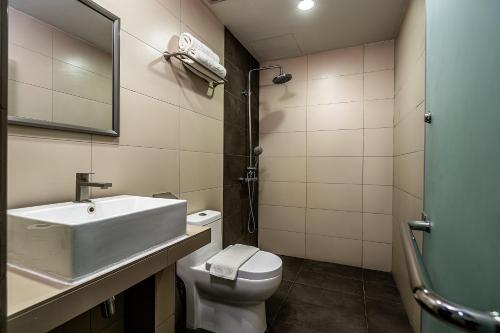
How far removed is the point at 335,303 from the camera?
191 cm

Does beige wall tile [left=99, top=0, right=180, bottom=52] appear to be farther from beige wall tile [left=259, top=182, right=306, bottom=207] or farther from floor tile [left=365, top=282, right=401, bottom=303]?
floor tile [left=365, top=282, right=401, bottom=303]

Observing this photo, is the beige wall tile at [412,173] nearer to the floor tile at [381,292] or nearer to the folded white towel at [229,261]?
the floor tile at [381,292]

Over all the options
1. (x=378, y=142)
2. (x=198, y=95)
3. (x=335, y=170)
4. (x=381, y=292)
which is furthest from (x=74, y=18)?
(x=381, y=292)

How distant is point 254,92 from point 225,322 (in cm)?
221

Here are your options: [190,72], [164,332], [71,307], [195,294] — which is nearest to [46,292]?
[71,307]

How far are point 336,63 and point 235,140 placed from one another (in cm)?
136

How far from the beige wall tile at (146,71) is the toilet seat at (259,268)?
1.11m

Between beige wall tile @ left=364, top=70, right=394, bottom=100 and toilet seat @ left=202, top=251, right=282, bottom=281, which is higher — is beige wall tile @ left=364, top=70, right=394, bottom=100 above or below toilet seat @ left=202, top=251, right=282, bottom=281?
above

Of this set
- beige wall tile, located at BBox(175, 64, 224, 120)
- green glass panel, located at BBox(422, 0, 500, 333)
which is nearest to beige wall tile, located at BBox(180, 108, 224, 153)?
beige wall tile, located at BBox(175, 64, 224, 120)

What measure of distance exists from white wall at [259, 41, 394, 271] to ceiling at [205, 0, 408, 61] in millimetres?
214

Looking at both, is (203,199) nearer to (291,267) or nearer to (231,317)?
(231,317)

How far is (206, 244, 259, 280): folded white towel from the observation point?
4.82 ft

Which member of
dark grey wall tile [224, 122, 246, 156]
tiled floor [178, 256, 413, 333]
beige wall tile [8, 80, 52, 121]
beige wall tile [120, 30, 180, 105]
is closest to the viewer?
beige wall tile [8, 80, 52, 121]

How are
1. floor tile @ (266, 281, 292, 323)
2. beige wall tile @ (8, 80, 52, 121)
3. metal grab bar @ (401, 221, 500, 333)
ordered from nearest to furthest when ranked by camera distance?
metal grab bar @ (401, 221, 500, 333), beige wall tile @ (8, 80, 52, 121), floor tile @ (266, 281, 292, 323)
